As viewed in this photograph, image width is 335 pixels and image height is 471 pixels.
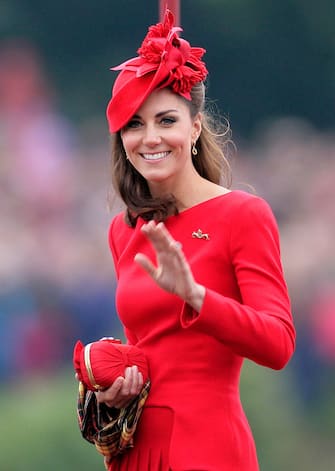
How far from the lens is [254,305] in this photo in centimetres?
227

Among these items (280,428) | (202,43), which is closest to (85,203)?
(202,43)

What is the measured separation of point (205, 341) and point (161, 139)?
0.45m

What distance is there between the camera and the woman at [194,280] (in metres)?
2.29

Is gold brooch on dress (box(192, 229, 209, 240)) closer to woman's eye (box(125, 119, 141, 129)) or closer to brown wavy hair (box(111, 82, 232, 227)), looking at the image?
brown wavy hair (box(111, 82, 232, 227))

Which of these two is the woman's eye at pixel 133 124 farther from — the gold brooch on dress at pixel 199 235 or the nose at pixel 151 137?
the gold brooch on dress at pixel 199 235

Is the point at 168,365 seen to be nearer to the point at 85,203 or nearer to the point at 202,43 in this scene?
the point at 85,203

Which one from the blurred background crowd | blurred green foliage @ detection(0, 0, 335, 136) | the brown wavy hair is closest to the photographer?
the brown wavy hair

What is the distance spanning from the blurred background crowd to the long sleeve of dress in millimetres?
2429

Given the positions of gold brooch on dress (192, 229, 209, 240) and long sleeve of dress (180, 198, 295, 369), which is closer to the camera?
long sleeve of dress (180, 198, 295, 369)

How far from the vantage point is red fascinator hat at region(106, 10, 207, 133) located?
245 centimetres

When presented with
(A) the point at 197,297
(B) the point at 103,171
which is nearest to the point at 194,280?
(A) the point at 197,297

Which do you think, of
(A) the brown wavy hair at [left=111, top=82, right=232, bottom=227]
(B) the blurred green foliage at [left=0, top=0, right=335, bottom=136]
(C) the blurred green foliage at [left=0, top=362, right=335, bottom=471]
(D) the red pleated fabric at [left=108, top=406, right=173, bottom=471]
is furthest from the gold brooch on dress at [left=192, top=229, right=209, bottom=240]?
(B) the blurred green foliage at [left=0, top=0, right=335, bottom=136]

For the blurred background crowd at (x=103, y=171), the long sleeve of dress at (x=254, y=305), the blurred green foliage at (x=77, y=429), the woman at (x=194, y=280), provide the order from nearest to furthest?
1. the long sleeve of dress at (x=254, y=305)
2. the woman at (x=194, y=280)
3. the blurred green foliage at (x=77, y=429)
4. the blurred background crowd at (x=103, y=171)

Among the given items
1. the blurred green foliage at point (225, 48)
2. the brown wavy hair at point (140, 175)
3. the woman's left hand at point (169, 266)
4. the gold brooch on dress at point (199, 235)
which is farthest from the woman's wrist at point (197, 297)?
the blurred green foliage at point (225, 48)
